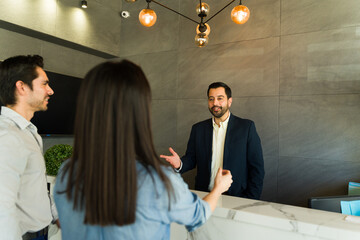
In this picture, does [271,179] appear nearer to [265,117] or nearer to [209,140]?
[265,117]

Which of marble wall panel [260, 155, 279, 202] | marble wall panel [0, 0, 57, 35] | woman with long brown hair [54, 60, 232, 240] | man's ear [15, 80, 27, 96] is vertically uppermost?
marble wall panel [0, 0, 57, 35]

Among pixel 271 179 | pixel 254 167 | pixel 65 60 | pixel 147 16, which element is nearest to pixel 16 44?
pixel 65 60

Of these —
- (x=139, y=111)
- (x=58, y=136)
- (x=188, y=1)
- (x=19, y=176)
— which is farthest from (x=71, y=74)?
(x=139, y=111)

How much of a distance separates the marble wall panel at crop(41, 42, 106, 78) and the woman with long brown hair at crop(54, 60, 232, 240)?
3.37 meters

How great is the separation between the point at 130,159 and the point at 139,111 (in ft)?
0.42

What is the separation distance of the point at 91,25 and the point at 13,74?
272 centimetres

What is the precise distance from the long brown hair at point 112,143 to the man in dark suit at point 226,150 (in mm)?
1640

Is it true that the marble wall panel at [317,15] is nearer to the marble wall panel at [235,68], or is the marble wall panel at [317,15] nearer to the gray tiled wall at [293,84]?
the gray tiled wall at [293,84]

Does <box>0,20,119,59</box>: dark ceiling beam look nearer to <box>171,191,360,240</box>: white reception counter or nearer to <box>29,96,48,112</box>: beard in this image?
<box>29,96,48,112</box>: beard

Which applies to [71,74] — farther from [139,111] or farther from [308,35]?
[139,111]

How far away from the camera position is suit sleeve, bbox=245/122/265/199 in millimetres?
2379

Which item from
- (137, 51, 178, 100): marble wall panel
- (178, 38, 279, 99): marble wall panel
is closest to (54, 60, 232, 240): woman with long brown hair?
(178, 38, 279, 99): marble wall panel

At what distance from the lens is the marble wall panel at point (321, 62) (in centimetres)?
293

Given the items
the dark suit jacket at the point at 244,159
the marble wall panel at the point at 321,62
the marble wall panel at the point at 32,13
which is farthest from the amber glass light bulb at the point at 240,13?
the marble wall panel at the point at 32,13
